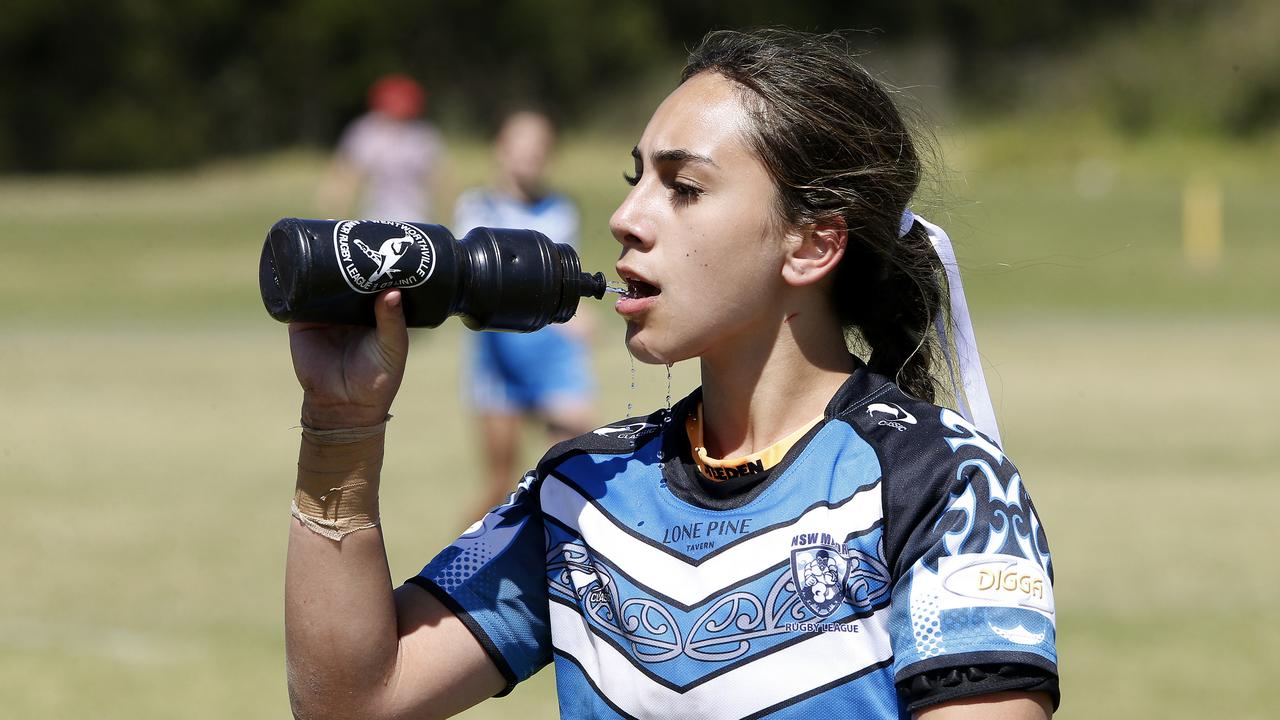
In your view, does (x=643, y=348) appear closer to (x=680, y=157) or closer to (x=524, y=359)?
(x=680, y=157)

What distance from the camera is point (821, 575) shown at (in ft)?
7.55

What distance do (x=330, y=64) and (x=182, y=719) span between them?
41.0 m

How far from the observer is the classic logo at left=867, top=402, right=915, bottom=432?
2.38m

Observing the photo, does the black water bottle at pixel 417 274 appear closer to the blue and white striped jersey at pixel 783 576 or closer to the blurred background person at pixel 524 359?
the blue and white striped jersey at pixel 783 576

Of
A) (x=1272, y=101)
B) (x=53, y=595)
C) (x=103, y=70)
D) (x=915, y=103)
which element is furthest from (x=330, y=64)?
(x=915, y=103)

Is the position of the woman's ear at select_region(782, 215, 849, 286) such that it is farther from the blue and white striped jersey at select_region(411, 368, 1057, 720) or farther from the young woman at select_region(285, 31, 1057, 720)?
the blue and white striped jersey at select_region(411, 368, 1057, 720)

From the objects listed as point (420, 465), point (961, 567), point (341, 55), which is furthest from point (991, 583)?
point (341, 55)

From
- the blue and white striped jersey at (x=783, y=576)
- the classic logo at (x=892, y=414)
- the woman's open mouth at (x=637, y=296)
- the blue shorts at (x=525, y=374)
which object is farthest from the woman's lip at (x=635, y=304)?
the blue shorts at (x=525, y=374)

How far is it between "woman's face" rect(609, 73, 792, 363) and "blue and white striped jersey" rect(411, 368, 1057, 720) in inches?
8.7

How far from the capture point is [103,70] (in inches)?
1656

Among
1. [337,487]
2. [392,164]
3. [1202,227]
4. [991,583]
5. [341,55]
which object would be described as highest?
[341,55]

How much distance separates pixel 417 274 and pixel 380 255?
6 centimetres

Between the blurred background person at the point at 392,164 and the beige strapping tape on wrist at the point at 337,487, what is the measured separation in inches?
559

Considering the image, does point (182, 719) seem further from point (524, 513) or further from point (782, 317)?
point (782, 317)
